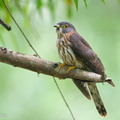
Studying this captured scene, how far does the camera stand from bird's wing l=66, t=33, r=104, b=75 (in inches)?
157

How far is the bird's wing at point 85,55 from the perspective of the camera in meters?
3.98

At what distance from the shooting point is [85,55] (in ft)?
13.5

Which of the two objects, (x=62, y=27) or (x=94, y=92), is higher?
(x=62, y=27)

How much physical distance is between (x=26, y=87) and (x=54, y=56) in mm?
756

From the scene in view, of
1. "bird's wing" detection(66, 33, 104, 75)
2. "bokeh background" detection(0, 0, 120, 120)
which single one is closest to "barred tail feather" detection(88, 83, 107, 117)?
"bird's wing" detection(66, 33, 104, 75)

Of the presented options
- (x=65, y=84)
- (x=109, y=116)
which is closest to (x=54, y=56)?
(x=65, y=84)

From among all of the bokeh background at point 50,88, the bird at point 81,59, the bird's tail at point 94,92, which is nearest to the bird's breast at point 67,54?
the bird at point 81,59

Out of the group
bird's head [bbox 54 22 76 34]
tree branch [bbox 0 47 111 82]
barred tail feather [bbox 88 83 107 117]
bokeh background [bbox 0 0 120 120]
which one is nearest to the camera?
tree branch [bbox 0 47 111 82]

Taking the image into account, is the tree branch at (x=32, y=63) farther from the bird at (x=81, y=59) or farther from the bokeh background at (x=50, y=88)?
the bokeh background at (x=50, y=88)

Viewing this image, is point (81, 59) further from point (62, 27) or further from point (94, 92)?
point (62, 27)

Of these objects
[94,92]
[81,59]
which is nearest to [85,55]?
[81,59]

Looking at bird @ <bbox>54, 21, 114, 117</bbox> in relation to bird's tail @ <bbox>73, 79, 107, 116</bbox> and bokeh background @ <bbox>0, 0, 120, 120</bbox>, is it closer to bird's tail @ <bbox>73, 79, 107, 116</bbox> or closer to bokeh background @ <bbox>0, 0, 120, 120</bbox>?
bird's tail @ <bbox>73, 79, 107, 116</bbox>

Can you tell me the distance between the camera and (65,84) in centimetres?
638

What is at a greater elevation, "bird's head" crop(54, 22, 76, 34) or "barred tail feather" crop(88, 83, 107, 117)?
"bird's head" crop(54, 22, 76, 34)
